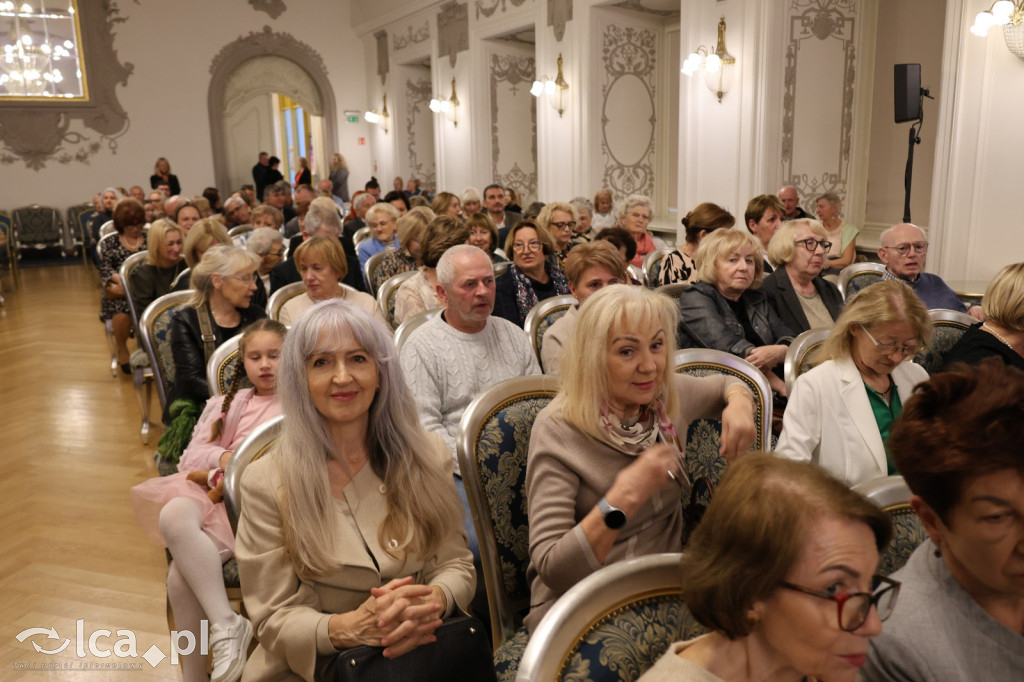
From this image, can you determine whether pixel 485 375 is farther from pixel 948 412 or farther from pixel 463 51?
pixel 463 51

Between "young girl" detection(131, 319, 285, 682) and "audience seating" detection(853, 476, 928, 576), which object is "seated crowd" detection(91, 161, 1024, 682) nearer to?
"young girl" detection(131, 319, 285, 682)

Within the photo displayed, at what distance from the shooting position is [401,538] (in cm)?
169

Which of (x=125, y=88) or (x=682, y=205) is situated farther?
(x=125, y=88)

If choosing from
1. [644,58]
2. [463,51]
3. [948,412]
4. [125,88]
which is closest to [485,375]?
[948,412]

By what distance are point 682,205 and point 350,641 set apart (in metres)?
7.51

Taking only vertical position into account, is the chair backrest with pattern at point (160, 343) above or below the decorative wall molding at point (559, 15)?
below

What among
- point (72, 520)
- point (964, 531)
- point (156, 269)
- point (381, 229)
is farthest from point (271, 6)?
point (964, 531)

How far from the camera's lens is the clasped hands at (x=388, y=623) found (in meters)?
1.53

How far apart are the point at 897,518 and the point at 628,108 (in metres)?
9.11

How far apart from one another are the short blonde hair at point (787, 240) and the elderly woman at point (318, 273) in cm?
196

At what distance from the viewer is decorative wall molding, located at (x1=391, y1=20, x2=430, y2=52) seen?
1318 cm

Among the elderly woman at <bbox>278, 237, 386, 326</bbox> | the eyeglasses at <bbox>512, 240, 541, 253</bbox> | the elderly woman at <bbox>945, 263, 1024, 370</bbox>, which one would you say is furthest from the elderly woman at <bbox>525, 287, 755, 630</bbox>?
Result: the eyeglasses at <bbox>512, 240, 541, 253</bbox>

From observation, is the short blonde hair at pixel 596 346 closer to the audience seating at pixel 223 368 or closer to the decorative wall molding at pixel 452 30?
the audience seating at pixel 223 368

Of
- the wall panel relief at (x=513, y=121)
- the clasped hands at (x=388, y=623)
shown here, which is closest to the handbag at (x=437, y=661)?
the clasped hands at (x=388, y=623)
